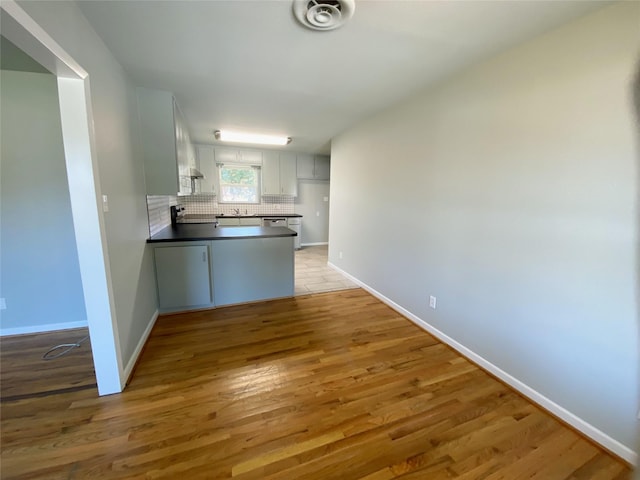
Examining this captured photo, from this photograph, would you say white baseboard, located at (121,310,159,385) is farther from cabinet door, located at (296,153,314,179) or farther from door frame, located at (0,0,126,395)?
cabinet door, located at (296,153,314,179)

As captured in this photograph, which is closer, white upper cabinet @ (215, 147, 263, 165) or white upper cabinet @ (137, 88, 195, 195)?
white upper cabinet @ (137, 88, 195, 195)

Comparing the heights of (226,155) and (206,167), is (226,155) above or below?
above

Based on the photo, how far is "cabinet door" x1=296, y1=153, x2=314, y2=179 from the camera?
6.09 metres

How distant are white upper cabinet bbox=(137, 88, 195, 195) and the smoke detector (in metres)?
1.87

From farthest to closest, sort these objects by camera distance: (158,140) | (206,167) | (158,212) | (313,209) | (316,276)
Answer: (313,209) → (206,167) → (316,276) → (158,212) → (158,140)

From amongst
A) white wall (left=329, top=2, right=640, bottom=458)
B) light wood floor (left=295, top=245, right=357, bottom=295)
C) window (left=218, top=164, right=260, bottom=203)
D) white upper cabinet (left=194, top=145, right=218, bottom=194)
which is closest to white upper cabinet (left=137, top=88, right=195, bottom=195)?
light wood floor (left=295, top=245, right=357, bottom=295)

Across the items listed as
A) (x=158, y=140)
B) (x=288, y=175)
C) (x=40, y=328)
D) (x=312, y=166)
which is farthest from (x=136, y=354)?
(x=312, y=166)

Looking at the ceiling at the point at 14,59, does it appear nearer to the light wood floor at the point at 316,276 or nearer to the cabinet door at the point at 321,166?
the light wood floor at the point at 316,276

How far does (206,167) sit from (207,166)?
30mm

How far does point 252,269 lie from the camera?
10.5 feet

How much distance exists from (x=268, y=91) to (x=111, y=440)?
2874 millimetres

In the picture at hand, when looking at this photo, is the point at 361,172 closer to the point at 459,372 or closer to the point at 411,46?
the point at 411,46

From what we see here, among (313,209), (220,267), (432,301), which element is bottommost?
(432,301)

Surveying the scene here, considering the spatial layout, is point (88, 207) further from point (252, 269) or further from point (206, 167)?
point (206, 167)
